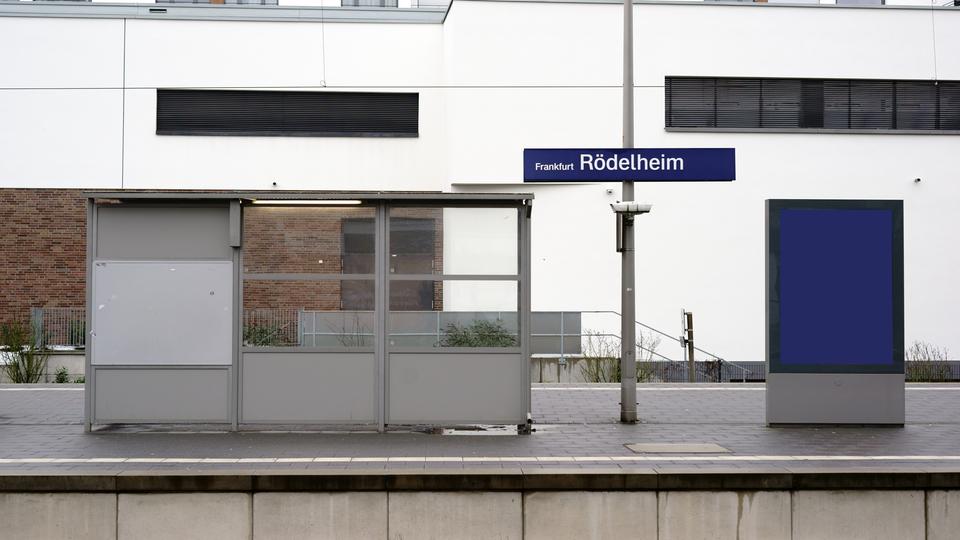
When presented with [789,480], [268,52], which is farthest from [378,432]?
[268,52]

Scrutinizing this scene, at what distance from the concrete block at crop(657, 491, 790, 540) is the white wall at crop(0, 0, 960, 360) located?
52.5ft

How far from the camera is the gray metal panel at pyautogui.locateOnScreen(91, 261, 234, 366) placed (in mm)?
10234

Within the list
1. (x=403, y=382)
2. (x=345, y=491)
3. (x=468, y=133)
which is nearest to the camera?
(x=345, y=491)

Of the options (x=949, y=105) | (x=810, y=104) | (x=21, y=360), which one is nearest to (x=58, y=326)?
(x=21, y=360)

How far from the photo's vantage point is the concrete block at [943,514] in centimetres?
769

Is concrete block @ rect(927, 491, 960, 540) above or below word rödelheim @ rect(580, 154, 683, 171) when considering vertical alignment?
below

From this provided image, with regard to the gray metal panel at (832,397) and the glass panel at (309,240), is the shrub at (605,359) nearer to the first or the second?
the gray metal panel at (832,397)

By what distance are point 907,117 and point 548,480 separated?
20.4m

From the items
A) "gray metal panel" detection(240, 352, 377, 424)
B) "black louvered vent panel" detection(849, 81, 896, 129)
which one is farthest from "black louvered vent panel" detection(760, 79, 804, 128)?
"gray metal panel" detection(240, 352, 377, 424)

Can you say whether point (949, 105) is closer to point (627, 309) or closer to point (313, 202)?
point (627, 309)

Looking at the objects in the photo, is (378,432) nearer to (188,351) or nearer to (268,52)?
(188,351)

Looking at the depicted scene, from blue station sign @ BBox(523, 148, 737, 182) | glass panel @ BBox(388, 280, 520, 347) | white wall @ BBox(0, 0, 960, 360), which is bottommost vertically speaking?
glass panel @ BBox(388, 280, 520, 347)

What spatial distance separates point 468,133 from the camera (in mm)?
23484

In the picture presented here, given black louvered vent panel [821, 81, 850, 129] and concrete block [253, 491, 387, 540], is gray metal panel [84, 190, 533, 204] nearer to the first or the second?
concrete block [253, 491, 387, 540]
